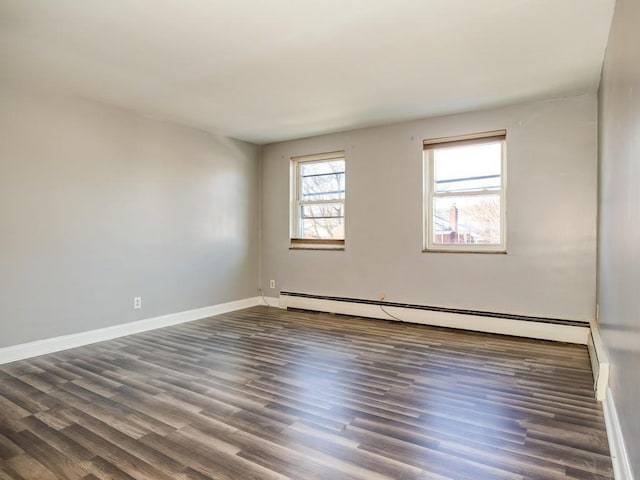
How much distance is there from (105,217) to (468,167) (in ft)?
13.0

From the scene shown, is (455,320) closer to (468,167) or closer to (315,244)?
(468,167)

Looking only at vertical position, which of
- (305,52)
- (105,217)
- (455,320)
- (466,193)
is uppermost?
(305,52)

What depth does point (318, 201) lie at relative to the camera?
5.56 meters

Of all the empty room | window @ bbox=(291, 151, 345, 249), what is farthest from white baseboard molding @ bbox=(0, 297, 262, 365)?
window @ bbox=(291, 151, 345, 249)

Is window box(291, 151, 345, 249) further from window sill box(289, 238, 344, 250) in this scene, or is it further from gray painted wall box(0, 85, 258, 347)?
gray painted wall box(0, 85, 258, 347)

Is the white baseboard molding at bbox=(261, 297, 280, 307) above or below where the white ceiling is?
below

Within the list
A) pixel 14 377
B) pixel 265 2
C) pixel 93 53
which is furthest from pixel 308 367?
pixel 93 53

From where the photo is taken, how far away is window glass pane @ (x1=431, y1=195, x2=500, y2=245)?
4.30 metres

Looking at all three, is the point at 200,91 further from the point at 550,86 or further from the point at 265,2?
the point at 550,86

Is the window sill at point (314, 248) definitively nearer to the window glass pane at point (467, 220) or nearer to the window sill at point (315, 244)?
the window sill at point (315, 244)

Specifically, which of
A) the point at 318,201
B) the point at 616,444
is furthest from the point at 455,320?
the point at 616,444

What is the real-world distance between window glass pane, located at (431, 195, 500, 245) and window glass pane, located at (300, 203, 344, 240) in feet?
4.33

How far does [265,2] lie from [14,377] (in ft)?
10.5

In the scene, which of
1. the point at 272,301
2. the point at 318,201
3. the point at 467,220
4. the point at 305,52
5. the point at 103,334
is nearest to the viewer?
the point at 305,52
